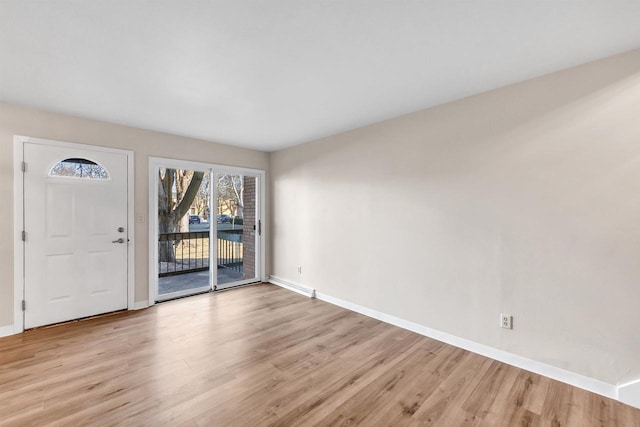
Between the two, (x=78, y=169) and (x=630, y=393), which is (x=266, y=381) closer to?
(x=630, y=393)

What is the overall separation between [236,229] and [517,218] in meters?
4.14

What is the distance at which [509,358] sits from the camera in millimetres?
2381

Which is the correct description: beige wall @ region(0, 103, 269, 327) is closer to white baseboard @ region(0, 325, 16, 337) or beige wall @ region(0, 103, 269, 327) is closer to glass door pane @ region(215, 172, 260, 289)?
white baseboard @ region(0, 325, 16, 337)

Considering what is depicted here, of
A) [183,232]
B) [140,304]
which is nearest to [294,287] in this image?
[183,232]

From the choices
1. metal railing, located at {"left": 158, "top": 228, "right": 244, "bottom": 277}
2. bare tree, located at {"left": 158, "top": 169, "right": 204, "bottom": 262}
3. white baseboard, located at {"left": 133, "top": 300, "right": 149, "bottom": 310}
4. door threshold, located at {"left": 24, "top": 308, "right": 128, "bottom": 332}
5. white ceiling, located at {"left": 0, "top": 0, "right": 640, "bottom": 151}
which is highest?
white ceiling, located at {"left": 0, "top": 0, "right": 640, "bottom": 151}

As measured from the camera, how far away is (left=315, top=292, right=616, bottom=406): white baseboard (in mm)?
1997

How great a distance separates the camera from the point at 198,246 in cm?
435

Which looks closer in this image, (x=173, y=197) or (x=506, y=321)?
(x=506, y=321)

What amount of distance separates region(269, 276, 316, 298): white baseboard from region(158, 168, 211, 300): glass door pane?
3.76ft

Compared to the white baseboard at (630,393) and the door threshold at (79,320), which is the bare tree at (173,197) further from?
the white baseboard at (630,393)

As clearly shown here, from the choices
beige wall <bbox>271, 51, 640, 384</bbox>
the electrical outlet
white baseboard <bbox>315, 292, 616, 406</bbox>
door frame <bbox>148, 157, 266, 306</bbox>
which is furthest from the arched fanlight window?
the electrical outlet

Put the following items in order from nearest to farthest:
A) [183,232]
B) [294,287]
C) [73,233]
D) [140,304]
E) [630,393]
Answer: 1. [630,393]
2. [73,233]
3. [140,304]
4. [183,232]
5. [294,287]

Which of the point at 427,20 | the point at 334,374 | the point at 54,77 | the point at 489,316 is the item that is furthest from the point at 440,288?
the point at 54,77

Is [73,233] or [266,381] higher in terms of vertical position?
[73,233]
